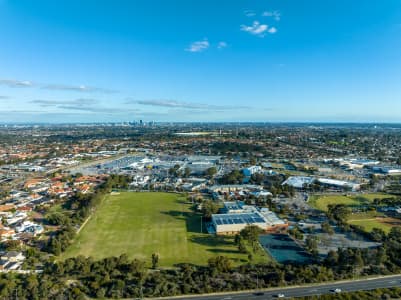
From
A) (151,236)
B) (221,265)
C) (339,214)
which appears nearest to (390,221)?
(339,214)

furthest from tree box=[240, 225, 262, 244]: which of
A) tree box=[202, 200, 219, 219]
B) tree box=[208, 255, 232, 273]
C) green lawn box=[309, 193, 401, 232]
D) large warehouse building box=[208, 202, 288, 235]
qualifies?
green lawn box=[309, 193, 401, 232]

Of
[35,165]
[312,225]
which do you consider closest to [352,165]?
[312,225]

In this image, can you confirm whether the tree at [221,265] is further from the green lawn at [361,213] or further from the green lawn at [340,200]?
the green lawn at [340,200]

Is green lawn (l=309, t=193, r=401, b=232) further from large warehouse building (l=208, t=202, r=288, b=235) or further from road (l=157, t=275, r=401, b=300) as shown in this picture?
road (l=157, t=275, r=401, b=300)

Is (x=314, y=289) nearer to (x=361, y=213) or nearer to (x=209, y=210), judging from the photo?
(x=209, y=210)

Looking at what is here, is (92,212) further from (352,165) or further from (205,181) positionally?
(352,165)
